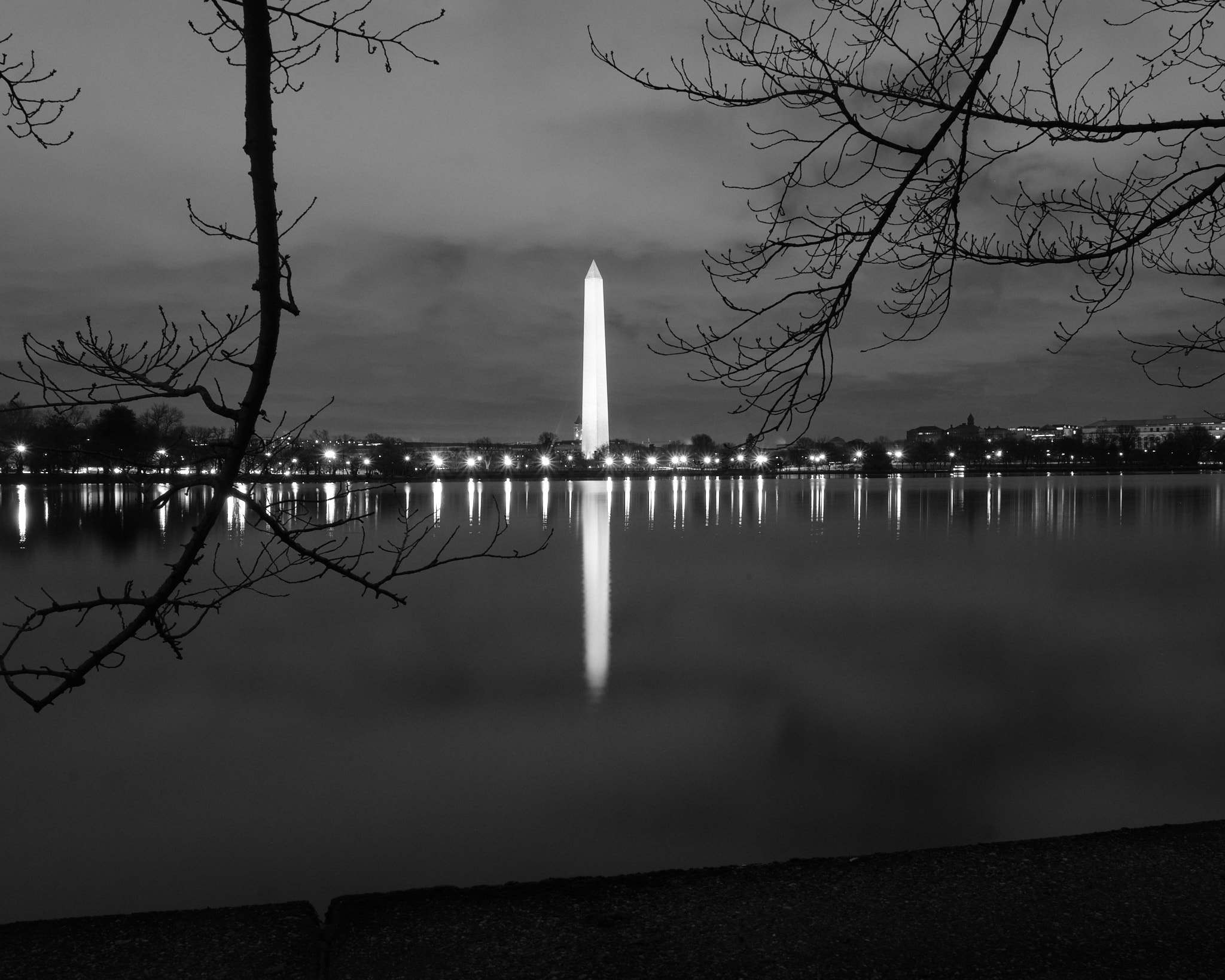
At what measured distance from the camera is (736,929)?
507cm

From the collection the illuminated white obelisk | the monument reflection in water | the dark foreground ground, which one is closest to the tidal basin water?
the monument reflection in water

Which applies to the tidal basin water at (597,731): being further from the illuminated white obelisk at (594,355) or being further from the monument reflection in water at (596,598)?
the illuminated white obelisk at (594,355)

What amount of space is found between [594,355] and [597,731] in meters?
99.1

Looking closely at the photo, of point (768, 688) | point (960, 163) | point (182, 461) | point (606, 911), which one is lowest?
point (768, 688)

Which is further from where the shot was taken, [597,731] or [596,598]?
[596,598]

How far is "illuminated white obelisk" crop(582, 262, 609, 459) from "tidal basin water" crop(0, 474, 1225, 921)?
83.6 metres

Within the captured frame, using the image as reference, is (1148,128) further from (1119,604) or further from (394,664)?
(1119,604)

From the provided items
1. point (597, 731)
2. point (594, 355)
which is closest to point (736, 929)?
point (597, 731)

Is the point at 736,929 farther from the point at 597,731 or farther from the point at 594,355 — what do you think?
the point at 594,355

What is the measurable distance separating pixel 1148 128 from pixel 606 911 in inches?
199

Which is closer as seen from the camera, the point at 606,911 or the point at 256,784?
the point at 606,911

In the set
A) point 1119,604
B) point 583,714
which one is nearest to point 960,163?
point 583,714

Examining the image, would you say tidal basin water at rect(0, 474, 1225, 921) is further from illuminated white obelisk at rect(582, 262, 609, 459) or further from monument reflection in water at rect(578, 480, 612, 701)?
illuminated white obelisk at rect(582, 262, 609, 459)

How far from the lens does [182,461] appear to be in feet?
10.9
